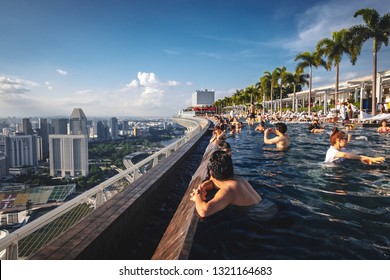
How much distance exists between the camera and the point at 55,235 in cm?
297

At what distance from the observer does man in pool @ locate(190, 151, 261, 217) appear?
303cm

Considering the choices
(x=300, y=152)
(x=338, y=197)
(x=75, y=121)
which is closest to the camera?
(x=338, y=197)

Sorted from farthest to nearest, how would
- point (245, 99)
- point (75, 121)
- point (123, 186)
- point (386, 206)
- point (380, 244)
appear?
point (245, 99), point (75, 121), point (123, 186), point (386, 206), point (380, 244)

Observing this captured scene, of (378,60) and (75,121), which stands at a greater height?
(378,60)

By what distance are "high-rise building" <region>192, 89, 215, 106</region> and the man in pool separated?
594 ft

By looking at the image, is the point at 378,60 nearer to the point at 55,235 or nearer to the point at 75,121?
the point at 55,235

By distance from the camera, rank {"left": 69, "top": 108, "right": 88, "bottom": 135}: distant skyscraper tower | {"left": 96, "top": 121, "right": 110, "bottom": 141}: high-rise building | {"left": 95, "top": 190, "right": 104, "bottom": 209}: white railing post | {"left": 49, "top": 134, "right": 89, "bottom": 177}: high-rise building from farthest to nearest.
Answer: {"left": 96, "top": 121, "right": 110, "bottom": 141}: high-rise building, {"left": 69, "top": 108, "right": 88, "bottom": 135}: distant skyscraper tower, {"left": 49, "top": 134, "right": 89, "bottom": 177}: high-rise building, {"left": 95, "top": 190, "right": 104, "bottom": 209}: white railing post

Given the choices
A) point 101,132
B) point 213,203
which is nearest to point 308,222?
point 213,203

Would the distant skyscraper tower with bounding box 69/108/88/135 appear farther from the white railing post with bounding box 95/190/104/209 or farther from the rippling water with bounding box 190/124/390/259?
the rippling water with bounding box 190/124/390/259

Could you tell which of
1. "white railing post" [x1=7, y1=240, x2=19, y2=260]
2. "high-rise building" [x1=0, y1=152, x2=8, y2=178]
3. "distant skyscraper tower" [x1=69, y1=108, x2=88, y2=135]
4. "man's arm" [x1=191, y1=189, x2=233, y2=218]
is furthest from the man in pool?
"distant skyscraper tower" [x1=69, y1=108, x2=88, y2=135]

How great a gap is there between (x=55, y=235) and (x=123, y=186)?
191 cm

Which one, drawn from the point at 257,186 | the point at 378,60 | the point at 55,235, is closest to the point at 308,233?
the point at 257,186

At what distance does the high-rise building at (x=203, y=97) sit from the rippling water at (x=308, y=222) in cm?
17924

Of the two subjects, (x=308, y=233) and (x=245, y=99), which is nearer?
(x=308, y=233)
